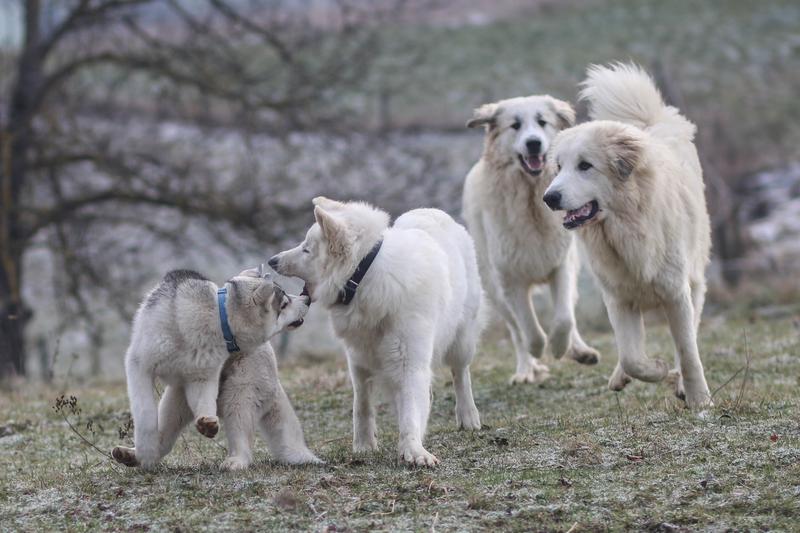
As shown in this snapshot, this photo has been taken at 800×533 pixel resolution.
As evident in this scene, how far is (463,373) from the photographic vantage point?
735 centimetres

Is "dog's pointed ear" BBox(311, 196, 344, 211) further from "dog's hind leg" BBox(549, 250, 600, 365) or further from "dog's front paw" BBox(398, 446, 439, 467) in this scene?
"dog's hind leg" BBox(549, 250, 600, 365)

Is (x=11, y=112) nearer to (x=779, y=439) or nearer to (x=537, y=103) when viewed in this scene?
(x=537, y=103)

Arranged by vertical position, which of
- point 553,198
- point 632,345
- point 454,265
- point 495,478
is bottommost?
point 495,478

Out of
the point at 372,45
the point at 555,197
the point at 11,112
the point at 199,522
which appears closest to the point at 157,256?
the point at 11,112

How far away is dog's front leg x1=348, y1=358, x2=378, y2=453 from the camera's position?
673 cm

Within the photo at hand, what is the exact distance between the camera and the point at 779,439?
226 inches

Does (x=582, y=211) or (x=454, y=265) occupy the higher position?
(x=582, y=211)

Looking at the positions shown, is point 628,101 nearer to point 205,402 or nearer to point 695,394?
point 695,394

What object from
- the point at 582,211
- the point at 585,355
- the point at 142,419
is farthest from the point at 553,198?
the point at 142,419

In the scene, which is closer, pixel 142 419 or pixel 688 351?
pixel 142 419

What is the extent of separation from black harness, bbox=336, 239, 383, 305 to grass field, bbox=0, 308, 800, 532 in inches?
38.1

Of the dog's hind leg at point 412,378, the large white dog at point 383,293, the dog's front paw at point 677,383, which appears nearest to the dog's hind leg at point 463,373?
the large white dog at point 383,293

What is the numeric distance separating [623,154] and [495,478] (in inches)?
99.7

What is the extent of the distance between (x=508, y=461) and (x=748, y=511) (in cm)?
146
